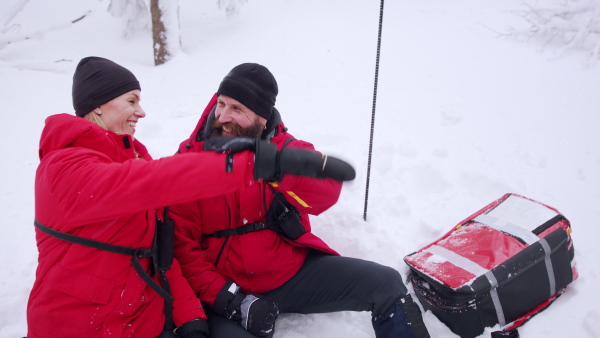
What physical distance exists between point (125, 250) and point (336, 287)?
151 centimetres

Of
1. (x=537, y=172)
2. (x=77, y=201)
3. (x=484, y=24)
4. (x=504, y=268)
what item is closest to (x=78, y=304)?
(x=77, y=201)

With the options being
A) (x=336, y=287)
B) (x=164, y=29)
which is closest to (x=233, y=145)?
(x=336, y=287)

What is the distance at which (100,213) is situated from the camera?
61.5 inches

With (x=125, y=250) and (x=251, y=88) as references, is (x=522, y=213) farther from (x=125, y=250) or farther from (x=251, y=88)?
(x=125, y=250)

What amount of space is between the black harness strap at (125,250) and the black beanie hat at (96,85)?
0.72 metres

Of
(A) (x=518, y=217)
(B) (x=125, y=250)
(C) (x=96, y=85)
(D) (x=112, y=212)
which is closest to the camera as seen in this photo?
(D) (x=112, y=212)

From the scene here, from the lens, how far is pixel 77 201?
1562 millimetres

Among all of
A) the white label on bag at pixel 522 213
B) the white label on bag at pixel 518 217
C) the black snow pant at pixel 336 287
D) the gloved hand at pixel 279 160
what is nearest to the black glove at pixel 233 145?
the gloved hand at pixel 279 160

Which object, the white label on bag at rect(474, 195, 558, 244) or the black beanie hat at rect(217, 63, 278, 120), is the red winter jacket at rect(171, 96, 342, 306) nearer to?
the black beanie hat at rect(217, 63, 278, 120)

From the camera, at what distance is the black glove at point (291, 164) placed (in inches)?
63.0

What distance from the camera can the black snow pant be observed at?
255cm

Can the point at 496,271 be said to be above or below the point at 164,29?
below

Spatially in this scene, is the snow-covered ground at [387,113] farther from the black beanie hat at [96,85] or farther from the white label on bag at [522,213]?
the black beanie hat at [96,85]

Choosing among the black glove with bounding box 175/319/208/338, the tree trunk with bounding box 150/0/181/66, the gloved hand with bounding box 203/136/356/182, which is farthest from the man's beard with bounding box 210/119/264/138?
the tree trunk with bounding box 150/0/181/66
